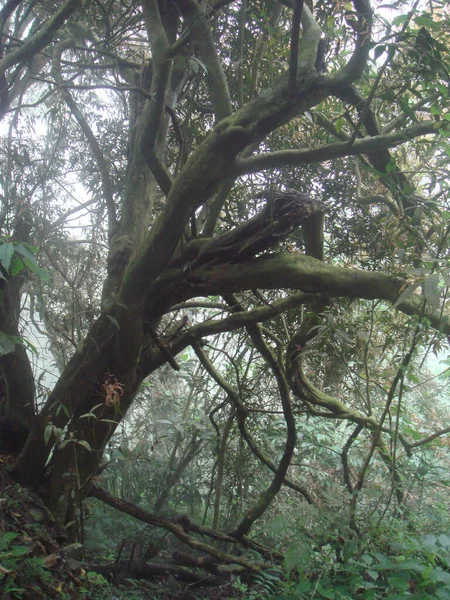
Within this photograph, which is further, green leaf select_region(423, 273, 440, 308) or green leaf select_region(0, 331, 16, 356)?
green leaf select_region(0, 331, 16, 356)

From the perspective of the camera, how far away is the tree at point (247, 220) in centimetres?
256

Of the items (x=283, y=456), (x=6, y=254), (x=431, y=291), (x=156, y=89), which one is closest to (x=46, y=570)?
(x=6, y=254)

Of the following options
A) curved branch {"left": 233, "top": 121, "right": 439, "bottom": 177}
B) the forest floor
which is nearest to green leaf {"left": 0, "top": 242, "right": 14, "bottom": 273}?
the forest floor

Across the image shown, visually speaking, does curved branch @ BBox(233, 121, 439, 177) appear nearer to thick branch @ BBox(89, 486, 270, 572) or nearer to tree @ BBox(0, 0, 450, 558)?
tree @ BBox(0, 0, 450, 558)

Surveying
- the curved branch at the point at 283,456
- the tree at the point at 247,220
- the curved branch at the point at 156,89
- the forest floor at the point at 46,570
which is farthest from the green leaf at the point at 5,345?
the curved branch at the point at 283,456

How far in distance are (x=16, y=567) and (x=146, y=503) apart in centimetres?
268

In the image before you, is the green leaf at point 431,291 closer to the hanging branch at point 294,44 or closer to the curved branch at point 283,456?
the hanging branch at point 294,44

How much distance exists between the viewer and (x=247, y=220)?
3098mm

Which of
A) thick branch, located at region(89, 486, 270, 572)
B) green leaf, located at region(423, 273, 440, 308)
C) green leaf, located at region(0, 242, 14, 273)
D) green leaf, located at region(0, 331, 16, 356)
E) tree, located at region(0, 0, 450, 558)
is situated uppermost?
tree, located at region(0, 0, 450, 558)

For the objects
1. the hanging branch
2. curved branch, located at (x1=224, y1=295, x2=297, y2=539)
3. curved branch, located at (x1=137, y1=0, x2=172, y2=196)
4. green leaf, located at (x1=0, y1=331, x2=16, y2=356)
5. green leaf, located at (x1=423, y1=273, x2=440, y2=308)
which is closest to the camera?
green leaf, located at (x1=423, y1=273, x2=440, y2=308)

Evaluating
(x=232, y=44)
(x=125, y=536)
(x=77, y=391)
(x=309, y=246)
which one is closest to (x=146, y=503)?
(x=125, y=536)

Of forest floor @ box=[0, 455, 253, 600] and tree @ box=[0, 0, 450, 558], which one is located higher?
tree @ box=[0, 0, 450, 558]

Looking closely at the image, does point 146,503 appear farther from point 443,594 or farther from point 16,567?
point 443,594

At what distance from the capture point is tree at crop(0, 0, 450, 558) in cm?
256
